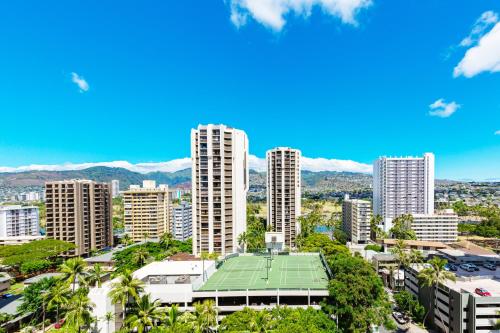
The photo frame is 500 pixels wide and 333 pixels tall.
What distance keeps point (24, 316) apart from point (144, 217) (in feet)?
227

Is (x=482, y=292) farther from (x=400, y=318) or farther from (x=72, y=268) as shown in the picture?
(x=72, y=268)

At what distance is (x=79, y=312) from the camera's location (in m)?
32.9

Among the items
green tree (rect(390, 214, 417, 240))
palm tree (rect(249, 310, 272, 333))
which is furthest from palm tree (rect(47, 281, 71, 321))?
green tree (rect(390, 214, 417, 240))

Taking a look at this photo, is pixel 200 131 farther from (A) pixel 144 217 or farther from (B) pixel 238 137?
(A) pixel 144 217

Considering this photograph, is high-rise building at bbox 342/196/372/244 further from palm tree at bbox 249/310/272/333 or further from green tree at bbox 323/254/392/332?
palm tree at bbox 249/310/272/333

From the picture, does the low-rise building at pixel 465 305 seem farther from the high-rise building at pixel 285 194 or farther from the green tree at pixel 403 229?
the high-rise building at pixel 285 194

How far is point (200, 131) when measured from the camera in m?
71.8

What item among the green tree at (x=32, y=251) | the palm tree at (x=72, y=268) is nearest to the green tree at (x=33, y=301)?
the palm tree at (x=72, y=268)

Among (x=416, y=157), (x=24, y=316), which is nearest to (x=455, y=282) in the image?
(x=24, y=316)

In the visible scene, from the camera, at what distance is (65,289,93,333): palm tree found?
32.7m

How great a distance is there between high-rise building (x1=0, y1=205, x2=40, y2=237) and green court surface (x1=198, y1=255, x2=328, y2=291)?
378ft

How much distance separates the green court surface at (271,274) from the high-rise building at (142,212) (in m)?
66.3

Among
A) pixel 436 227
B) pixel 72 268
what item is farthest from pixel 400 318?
pixel 436 227

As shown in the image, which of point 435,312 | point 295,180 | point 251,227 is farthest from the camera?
point 251,227
